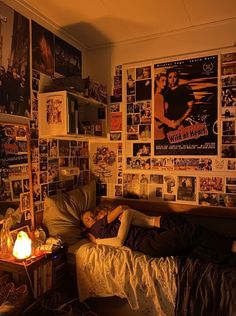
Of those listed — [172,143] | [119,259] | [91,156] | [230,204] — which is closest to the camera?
[119,259]

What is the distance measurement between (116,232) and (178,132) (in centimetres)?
102

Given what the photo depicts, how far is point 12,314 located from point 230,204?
173cm

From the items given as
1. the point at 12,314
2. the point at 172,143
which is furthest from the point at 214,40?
the point at 12,314

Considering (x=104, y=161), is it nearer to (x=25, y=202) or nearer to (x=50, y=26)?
(x=25, y=202)

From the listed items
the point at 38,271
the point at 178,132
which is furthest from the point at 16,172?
the point at 178,132

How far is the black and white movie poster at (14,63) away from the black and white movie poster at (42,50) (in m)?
0.08

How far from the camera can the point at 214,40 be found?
2.17 m

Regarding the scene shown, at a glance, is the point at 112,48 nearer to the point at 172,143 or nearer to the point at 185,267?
the point at 172,143

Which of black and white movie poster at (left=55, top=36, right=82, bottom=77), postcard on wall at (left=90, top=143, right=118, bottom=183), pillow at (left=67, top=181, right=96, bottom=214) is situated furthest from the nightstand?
black and white movie poster at (left=55, top=36, right=82, bottom=77)

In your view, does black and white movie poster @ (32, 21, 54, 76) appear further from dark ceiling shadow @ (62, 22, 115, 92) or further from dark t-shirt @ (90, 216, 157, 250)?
dark t-shirt @ (90, 216, 157, 250)

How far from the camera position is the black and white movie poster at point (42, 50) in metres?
1.97

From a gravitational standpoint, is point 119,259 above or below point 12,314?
above

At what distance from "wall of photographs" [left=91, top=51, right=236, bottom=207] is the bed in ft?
2.40

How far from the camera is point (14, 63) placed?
178 cm
